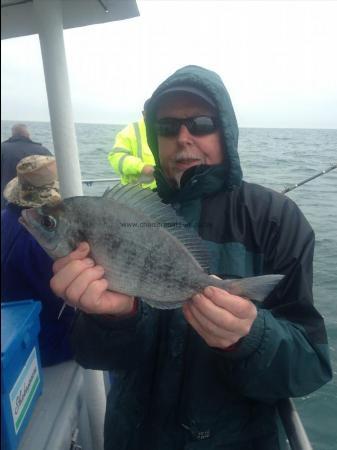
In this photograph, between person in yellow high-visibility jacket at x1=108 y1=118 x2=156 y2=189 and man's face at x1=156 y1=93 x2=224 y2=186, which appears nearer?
man's face at x1=156 y1=93 x2=224 y2=186

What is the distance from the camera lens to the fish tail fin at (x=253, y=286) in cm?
139

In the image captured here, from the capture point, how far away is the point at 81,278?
149 cm

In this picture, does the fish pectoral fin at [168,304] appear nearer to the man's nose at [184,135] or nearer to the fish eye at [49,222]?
the fish eye at [49,222]

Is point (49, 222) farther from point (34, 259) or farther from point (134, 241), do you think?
point (34, 259)

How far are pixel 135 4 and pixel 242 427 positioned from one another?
2.20m

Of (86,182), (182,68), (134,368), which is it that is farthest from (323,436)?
(86,182)

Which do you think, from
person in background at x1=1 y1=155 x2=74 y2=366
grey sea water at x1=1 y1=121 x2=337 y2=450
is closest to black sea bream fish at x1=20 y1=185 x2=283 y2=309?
grey sea water at x1=1 y1=121 x2=337 y2=450

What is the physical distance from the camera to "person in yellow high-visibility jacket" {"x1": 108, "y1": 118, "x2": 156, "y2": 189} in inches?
178

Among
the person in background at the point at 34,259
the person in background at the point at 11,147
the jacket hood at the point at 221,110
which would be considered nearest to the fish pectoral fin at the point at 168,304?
the jacket hood at the point at 221,110

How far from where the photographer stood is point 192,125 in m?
2.00

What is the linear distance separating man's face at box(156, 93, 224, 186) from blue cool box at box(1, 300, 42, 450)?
1.19 m

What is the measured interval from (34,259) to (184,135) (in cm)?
152

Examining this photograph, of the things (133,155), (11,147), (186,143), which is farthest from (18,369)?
(133,155)

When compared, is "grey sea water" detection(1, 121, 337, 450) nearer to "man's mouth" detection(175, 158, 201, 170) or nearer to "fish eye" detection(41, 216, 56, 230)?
"fish eye" detection(41, 216, 56, 230)
